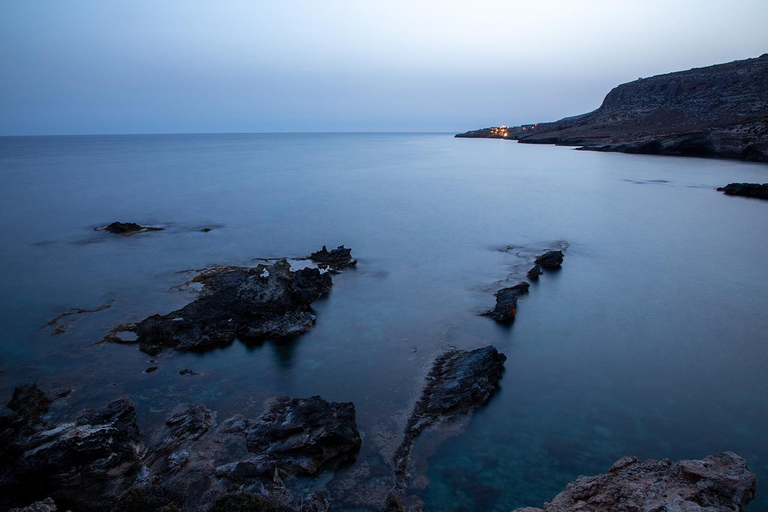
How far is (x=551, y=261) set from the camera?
16.9 m

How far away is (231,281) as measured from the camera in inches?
560

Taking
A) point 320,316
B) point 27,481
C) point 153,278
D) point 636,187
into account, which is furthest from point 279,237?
point 636,187

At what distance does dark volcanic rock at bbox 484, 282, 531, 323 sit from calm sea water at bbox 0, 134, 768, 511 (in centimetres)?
39

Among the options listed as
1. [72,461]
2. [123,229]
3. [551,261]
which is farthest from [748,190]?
[72,461]

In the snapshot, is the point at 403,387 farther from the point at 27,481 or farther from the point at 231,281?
the point at 231,281

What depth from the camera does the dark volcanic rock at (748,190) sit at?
31.2 metres

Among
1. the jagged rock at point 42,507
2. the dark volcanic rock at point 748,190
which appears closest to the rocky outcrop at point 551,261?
the jagged rock at point 42,507

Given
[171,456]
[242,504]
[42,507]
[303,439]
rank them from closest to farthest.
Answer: [242,504]
[42,507]
[171,456]
[303,439]

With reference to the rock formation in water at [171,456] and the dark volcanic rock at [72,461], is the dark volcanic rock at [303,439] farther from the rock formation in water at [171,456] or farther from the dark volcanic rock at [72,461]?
the dark volcanic rock at [72,461]

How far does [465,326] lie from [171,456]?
7457 mm

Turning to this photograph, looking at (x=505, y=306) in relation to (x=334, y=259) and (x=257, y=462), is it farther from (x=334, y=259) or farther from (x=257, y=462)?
(x=257, y=462)

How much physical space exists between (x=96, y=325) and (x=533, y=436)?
11009 mm

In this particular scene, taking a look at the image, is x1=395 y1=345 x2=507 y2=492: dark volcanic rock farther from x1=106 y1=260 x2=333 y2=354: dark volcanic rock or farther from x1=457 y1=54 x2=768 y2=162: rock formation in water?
x1=457 y1=54 x2=768 y2=162: rock formation in water

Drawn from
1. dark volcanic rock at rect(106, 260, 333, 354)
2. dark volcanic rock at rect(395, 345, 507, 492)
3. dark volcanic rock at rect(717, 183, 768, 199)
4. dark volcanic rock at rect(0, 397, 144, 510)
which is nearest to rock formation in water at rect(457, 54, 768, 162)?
dark volcanic rock at rect(717, 183, 768, 199)
